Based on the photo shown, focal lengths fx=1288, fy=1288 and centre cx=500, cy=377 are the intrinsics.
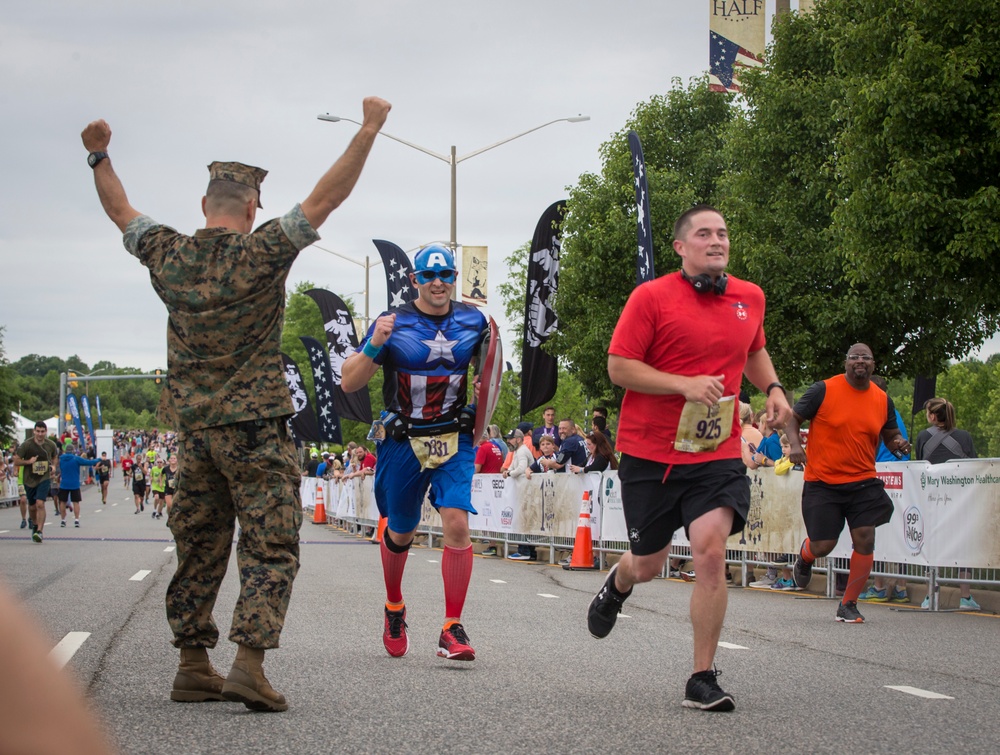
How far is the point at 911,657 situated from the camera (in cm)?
725

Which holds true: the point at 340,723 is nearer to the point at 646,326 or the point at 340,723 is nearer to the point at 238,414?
the point at 238,414

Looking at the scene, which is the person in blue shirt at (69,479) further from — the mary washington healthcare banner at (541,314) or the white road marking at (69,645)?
the white road marking at (69,645)

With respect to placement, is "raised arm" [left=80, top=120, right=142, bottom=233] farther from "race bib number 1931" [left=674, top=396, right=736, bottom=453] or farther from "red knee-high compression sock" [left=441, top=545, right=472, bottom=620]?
"red knee-high compression sock" [left=441, top=545, right=472, bottom=620]

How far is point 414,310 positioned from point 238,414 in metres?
2.23

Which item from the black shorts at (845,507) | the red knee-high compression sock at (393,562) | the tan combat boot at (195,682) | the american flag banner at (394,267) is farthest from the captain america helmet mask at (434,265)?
the american flag banner at (394,267)

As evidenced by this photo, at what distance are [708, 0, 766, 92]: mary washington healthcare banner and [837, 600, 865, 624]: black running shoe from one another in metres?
29.7

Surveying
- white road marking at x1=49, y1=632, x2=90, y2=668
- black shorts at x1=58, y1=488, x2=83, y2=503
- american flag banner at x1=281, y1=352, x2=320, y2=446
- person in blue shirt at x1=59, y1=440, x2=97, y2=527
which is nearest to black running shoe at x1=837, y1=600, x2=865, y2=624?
white road marking at x1=49, y1=632, x2=90, y2=668

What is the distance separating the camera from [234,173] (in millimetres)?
4941

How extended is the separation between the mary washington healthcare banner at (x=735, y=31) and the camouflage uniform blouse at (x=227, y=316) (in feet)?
112

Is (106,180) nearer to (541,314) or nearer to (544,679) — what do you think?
(544,679)

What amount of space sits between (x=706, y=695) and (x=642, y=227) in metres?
10.00

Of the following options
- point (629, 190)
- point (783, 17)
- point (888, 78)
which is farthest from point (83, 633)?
point (629, 190)

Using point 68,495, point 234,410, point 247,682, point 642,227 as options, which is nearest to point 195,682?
point 247,682

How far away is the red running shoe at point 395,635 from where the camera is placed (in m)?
6.54
